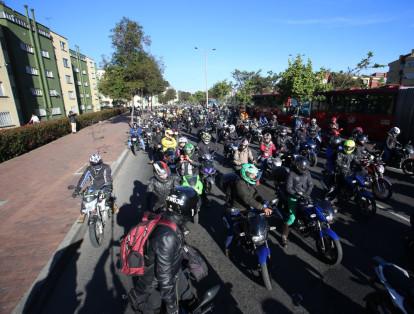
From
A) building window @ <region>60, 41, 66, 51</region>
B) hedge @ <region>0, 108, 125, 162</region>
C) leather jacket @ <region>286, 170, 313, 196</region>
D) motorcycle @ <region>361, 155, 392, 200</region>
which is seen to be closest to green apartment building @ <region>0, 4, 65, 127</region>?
building window @ <region>60, 41, 66, 51</region>

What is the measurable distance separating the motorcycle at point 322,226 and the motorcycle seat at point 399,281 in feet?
3.88

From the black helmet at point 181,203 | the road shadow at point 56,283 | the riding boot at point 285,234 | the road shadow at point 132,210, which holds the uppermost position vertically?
the black helmet at point 181,203

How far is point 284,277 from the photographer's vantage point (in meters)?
3.98

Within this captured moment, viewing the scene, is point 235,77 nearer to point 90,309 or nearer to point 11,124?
point 11,124

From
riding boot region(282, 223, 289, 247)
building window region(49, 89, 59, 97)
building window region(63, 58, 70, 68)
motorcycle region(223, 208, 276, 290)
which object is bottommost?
riding boot region(282, 223, 289, 247)

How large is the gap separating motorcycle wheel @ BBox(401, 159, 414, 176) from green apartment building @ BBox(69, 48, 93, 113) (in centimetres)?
4459

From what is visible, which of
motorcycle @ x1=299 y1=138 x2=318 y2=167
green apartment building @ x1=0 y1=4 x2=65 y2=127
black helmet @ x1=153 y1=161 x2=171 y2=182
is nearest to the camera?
black helmet @ x1=153 y1=161 x2=171 y2=182

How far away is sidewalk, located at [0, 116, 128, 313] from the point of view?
13.5ft

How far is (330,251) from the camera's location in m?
4.27

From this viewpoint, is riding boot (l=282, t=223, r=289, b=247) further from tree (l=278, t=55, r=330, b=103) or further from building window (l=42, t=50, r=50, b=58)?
building window (l=42, t=50, r=50, b=58)

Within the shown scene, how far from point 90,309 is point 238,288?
2.10 m

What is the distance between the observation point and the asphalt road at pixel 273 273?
11.5ft

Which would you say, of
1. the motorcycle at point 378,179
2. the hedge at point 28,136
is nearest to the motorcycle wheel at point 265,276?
the motorcycle at point 378,179

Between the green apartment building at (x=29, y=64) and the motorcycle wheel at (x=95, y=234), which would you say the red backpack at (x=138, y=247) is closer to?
the motorcycle wheel at (x=95, y=234)
